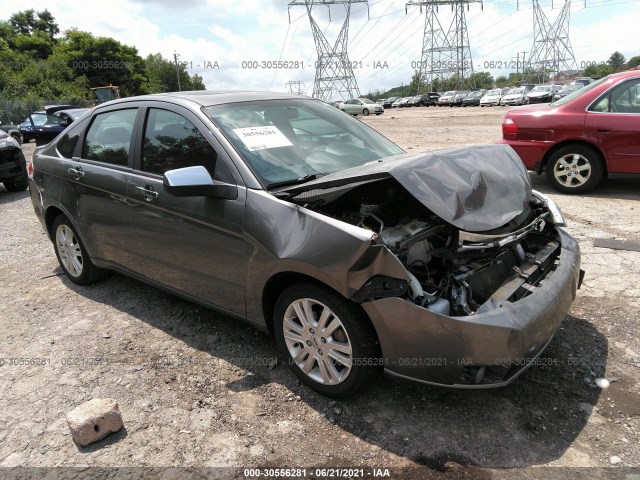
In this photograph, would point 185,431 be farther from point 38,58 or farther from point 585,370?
point 38,58

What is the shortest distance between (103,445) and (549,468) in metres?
2.22

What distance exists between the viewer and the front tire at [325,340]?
8.27ft

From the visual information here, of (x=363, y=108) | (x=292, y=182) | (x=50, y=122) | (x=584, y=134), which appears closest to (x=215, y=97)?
(x=292, y=182)

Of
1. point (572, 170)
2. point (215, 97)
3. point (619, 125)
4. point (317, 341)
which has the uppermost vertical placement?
point (215, 97)

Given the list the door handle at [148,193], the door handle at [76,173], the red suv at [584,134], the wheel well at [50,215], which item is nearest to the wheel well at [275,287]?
the door handle at [148,193]

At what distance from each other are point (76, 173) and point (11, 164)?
6596 millimetres

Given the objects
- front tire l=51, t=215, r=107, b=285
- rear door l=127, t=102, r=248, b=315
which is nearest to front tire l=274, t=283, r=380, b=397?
rear door l=127, t=102, r=248, b=315

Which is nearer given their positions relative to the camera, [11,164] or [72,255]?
[72,255]

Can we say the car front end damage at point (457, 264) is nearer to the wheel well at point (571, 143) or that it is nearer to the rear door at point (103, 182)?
the rear door at point (103, 182)

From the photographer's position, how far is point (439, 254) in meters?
2.75

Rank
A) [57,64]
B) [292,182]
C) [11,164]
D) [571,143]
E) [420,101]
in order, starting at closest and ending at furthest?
[292,182]
[571,143]
[11,164]
[57,64]
[420,101]

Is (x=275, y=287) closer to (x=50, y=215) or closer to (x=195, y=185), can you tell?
(x=195, y=185)

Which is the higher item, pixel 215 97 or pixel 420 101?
pixel 420 101

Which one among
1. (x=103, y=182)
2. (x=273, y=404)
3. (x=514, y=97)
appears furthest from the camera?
(x=514, y=97)
